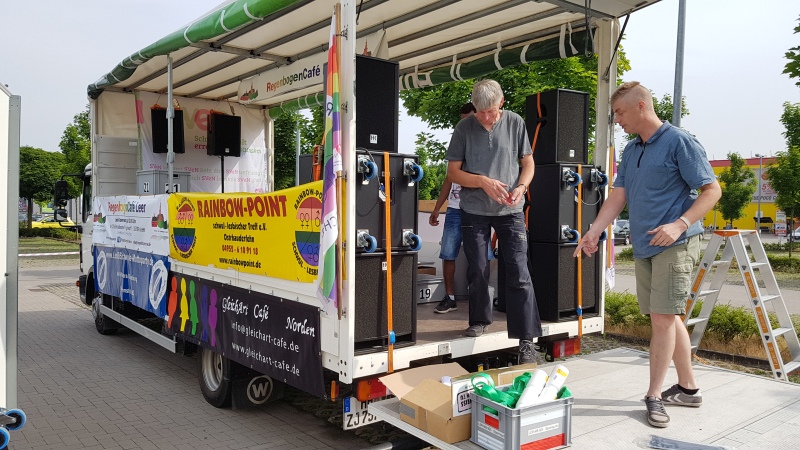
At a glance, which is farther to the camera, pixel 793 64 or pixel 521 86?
pixel 521 86

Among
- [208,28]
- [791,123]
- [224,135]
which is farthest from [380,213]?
[791,123]

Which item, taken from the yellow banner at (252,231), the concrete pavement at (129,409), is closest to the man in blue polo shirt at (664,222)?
the yellow banner at (252,231)

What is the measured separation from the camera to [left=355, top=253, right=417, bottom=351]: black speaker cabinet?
11.3 ft

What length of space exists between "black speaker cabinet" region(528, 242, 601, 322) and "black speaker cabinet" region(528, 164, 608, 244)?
93mm

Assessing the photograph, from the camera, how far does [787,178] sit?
20.8 metres

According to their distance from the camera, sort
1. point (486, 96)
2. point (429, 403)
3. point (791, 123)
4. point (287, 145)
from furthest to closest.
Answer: point (791, 123)
point (287, 145)
point (486, 96)
point (429, 403)

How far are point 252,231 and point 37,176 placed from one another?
41.1 m

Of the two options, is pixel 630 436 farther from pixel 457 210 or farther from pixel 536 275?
pixel 457 210

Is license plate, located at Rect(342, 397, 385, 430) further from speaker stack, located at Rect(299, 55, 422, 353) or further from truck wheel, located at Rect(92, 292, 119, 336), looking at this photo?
truck wheel, located at Rect(92, 292, 119, 336)

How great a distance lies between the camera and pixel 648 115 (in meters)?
3.39

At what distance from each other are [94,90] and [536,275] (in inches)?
247

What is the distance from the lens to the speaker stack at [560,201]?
178 inches

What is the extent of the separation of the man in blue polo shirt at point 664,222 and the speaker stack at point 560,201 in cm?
99

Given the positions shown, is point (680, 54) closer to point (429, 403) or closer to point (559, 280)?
point (559, 280)
